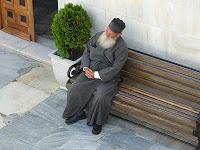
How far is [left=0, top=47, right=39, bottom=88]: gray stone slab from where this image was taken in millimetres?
8031

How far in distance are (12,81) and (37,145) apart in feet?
5.35

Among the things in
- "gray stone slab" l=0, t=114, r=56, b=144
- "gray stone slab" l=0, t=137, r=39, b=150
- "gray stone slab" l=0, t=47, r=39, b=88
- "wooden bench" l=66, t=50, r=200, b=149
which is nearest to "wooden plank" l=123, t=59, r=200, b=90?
"wooden bench" l=66, t=50, r=200, b=149

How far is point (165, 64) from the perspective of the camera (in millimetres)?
6801

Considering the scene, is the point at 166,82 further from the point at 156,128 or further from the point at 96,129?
the point at 96,129

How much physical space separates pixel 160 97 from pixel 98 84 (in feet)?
2.84

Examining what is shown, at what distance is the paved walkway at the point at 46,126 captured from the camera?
665 cm

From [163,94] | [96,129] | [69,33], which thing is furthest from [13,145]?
[163,94]

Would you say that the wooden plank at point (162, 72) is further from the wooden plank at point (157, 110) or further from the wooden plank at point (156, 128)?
the wooden plank at point (156, 128)

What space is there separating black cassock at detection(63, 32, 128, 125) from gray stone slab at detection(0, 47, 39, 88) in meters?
1.52

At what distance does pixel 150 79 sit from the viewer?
6.87 m

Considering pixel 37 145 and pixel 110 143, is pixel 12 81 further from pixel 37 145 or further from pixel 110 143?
pixel 110 143

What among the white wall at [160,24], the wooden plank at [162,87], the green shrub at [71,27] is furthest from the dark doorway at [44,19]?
the wooden plank at [162,87]

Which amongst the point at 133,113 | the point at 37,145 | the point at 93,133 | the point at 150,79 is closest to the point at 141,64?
the point at 150,79

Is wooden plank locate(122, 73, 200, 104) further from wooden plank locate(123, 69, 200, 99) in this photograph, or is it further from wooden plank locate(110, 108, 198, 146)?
wooden plank locate(110, 108, 198, 146)
